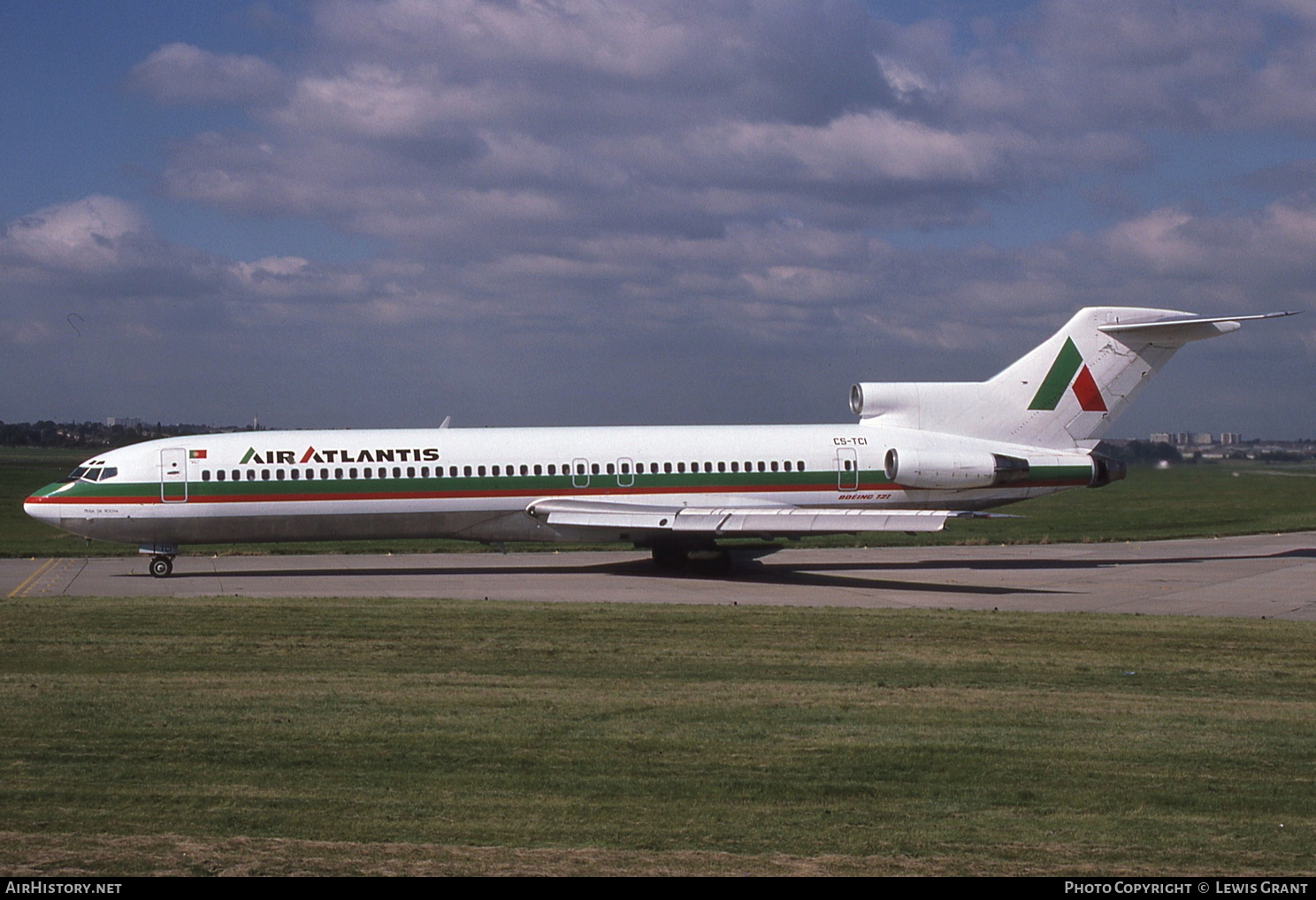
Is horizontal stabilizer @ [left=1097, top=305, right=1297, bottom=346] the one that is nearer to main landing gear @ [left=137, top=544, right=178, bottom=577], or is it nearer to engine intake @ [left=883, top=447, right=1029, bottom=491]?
engine intake @ [left=883, top=447, right=1029, bottom=491]

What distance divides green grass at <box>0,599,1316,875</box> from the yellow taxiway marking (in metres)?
6.75

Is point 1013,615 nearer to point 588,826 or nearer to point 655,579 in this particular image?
point 655,579

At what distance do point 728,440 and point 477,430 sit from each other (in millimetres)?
6179

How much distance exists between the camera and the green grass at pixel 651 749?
7.96 m

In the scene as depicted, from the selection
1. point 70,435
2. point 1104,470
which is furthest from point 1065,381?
point 70,435

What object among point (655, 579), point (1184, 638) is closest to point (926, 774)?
point (1184, 638)

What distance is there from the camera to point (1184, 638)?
59.3 feet

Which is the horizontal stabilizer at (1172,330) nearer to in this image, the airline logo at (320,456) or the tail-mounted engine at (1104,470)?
the tail-mounted engine at (1104,470)

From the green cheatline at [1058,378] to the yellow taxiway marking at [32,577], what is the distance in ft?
78.1

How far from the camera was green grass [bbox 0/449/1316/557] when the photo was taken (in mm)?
36938

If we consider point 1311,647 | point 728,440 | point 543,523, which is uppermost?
point 728,440

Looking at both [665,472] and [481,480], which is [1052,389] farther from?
[481,480]

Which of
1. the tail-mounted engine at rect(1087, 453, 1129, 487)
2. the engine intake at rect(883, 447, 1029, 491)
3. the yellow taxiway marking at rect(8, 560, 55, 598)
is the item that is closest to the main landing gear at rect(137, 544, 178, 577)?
the yellow taxiway marking at rect(8, 560, 55, 598)

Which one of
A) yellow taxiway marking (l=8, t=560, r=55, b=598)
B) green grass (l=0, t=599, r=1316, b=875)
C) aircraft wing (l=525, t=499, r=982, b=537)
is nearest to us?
green grass (l=0, t=599, r=1316, b=875)
